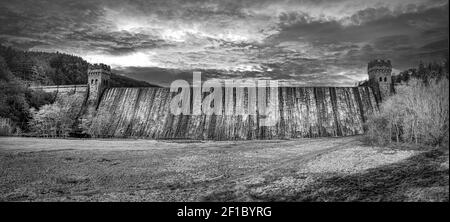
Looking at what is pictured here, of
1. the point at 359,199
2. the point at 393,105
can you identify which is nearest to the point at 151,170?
the point at 359,199

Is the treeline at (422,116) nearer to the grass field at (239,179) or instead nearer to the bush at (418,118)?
the bush at (418,118)

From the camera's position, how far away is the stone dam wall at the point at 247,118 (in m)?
43.6

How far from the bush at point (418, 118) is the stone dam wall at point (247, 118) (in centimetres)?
1869

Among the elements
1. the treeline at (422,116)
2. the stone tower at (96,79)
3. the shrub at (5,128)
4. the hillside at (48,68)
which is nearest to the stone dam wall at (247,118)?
the stone tower at (96,79)

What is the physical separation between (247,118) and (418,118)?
29896mm

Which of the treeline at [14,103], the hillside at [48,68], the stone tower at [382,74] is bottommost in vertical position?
the treeline at [14,103]

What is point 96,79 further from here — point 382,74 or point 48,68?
point 382,74

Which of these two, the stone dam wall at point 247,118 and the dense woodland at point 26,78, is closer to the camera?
the stone dam wall at point 247,118

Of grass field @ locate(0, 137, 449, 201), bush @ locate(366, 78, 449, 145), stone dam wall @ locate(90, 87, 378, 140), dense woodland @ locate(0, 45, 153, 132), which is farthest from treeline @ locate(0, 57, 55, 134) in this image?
bush @ locate(366, 78, 449, 145)

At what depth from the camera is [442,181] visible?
10250 mm

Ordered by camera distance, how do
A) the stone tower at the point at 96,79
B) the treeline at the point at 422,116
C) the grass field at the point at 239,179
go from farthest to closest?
the stone tower at the point at 96,79
the treeline at the point at 422,116
the grass field at the point at 239,179

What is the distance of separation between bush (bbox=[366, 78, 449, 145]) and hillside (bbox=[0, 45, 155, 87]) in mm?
52555

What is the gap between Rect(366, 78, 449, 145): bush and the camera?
1295 cm
